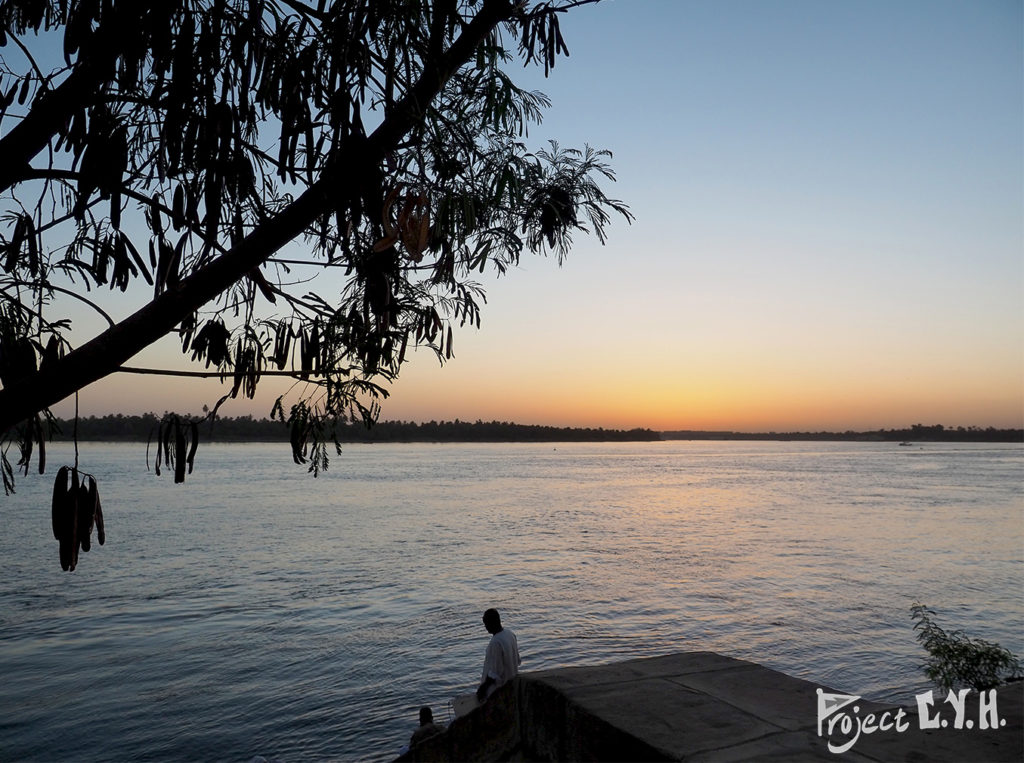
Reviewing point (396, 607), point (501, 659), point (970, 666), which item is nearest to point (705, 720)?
point (501, 659)

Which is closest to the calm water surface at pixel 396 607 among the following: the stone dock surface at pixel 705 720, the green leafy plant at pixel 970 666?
the green leafy plant at pixel 970 666

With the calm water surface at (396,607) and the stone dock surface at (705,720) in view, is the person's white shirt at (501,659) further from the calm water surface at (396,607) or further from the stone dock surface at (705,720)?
the calm water surface at (396,607)

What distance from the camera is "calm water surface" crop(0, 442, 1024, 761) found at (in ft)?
41.8

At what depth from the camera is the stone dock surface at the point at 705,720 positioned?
10.4 ft

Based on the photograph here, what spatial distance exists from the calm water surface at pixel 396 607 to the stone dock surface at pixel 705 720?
744 centimetres

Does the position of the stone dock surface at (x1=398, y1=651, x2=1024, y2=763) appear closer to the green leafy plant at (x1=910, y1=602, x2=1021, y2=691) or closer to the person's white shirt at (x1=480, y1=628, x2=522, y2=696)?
the person's white shirt at (x1=480, y1=628, x2=522, y2=696)

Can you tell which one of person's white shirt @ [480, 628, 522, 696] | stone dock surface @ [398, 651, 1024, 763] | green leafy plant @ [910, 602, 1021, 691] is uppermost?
stone dock surface @ [398, 651, 1024, 763]

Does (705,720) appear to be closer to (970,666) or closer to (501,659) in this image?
(501,659)

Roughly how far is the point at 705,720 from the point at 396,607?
18.6 m

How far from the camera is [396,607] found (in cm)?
2111

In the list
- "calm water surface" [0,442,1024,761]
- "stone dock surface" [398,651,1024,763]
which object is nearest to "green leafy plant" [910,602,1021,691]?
"calm water surface" [0,442,1024,761]

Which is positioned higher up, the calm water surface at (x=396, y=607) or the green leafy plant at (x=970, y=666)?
the green leafy plant at (x=970, y=666)

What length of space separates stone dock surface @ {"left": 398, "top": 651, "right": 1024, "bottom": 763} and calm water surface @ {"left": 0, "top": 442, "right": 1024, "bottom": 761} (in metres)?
7.44

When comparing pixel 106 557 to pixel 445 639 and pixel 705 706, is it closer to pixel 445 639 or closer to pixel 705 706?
pixel 445 639
